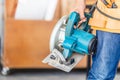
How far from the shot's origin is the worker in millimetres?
1561

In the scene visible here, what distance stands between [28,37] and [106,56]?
155 cm

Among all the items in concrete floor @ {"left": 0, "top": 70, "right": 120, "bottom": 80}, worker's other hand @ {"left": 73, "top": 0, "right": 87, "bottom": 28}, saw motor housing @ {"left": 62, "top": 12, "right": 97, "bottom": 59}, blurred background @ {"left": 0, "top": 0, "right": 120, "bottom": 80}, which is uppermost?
worker's other hand @ {"left": 73, "top": 0, "right": 87, "bottom": 28}

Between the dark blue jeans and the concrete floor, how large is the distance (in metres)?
1.49

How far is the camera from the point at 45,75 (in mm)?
3162

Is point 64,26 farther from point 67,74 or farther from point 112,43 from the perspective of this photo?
point 67,74

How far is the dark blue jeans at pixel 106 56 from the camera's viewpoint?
1568 millimetres

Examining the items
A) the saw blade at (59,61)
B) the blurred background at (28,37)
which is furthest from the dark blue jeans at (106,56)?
the blurred background at (28,37)

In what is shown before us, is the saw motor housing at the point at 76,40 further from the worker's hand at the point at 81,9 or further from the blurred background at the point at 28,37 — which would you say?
the blurred background at the point at 28,37

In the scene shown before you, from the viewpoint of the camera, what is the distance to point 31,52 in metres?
3.06

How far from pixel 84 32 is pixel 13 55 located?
1.51m

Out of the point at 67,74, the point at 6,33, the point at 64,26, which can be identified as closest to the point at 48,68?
the point at 67,74

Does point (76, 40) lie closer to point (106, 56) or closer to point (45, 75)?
point (106, 56)

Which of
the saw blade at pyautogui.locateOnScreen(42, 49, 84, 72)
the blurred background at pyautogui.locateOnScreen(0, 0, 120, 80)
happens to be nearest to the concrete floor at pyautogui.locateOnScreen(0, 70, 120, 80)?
the blurred background at pyautogui.locateOnScreen(0, 0, 120, 80)

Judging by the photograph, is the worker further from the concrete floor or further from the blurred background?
the concrete floor
